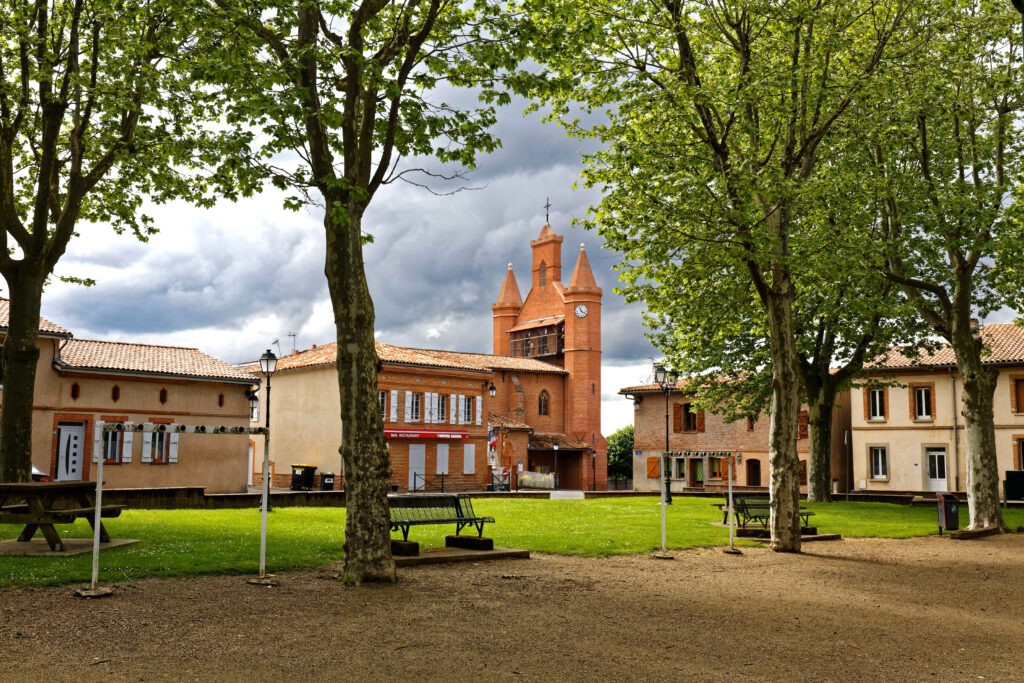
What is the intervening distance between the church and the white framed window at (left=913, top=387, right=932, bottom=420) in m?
20.7

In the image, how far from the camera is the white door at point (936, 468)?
3994cm

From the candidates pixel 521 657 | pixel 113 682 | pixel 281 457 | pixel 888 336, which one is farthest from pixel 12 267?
pixel 281 457

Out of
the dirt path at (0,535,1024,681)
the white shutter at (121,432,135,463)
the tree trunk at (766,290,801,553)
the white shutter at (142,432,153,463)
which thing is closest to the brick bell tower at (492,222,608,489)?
the white shutter at (142,432,153,463)

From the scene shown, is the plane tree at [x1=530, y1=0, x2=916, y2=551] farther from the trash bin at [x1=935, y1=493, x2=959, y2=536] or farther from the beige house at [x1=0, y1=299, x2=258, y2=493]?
the beige house at [x1=0, y1=299, x2=258, y2=493]

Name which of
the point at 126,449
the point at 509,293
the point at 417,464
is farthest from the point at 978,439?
the point at 509,293

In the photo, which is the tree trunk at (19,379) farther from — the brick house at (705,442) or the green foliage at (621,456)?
the green foliage at (621,456)

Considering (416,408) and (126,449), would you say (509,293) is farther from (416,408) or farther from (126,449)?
(126,449)

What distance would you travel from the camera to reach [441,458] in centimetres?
4603

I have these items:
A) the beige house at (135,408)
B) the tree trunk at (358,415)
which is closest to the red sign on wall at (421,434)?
the beige house at (135,408)

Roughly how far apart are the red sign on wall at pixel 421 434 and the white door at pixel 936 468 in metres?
22.7

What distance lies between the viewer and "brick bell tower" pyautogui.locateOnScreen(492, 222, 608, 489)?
59781 mm

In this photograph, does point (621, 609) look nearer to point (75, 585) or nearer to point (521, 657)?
point (521, 657)

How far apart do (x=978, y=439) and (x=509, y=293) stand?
5354cm

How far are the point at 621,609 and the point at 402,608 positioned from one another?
7.21ft
